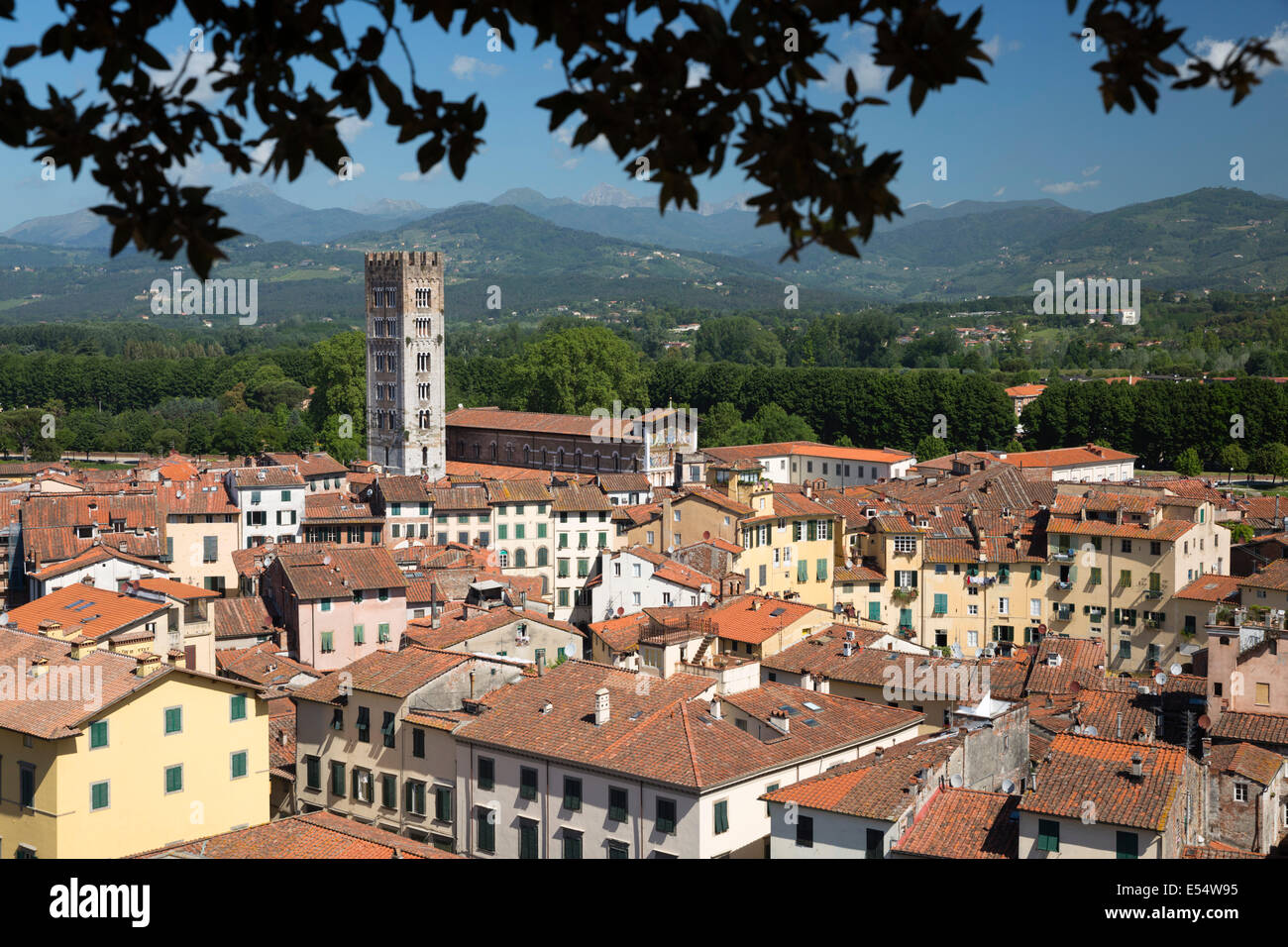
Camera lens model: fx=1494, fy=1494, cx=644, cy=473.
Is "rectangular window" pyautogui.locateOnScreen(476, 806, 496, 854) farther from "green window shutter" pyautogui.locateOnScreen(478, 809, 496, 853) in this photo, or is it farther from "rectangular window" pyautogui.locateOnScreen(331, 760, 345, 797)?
"rectangular window" pyautogui.locateOnScreen(331, 760, 345, 797)

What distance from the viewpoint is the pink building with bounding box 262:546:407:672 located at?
35500mm

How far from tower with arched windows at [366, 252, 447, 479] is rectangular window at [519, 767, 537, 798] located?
49.8 meters

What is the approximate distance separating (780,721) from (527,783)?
415cm

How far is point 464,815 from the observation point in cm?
2388

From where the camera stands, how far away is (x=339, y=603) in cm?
3584

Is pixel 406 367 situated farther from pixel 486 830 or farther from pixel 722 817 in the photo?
pixel 722 817

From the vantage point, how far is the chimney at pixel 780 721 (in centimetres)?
2373

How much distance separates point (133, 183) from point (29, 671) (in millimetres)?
20325

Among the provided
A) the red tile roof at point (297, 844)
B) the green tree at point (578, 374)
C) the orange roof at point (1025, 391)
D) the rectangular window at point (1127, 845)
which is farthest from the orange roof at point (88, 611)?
the orange roof at point (1025, 391)

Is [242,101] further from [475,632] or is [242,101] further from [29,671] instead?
[475,632]

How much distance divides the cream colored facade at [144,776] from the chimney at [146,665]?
746 mm
